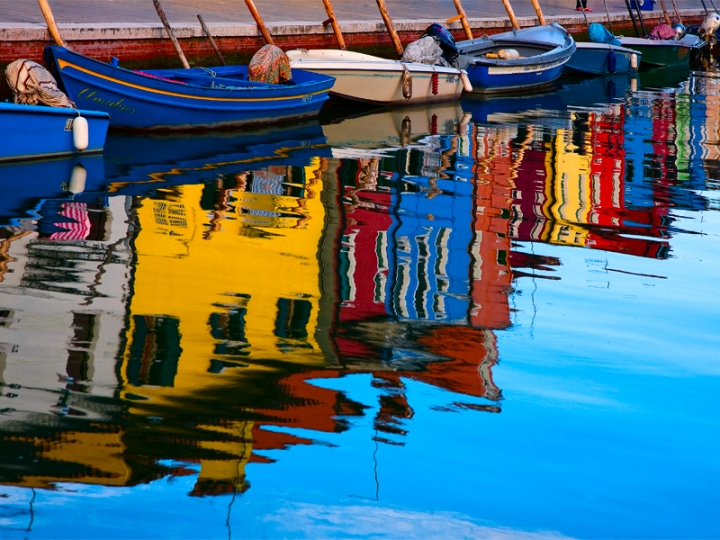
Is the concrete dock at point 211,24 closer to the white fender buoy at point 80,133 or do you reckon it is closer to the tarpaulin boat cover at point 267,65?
the tarpaulin boat cover at point 267,65

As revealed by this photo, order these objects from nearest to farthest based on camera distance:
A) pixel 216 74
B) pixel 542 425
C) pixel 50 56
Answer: pixel 542 425, pixel 50 56, pixel 216 74

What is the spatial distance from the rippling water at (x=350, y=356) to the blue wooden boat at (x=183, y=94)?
52.9 inches

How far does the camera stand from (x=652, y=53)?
2403 centimetres

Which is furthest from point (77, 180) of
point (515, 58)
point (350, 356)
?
point (515, 58)

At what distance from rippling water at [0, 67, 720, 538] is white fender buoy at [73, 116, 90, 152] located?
0.21 metres

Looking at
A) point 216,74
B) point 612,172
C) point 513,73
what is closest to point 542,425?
point 612,172

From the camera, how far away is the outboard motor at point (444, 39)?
16906 mm

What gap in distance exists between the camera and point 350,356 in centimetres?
512

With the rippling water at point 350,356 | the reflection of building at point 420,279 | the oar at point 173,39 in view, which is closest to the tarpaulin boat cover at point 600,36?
the oar at point 173,39

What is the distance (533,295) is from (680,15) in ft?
88.6

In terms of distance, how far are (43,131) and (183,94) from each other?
2392 mm

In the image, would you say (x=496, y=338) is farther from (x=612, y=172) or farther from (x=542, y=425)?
(x=612, y=172)

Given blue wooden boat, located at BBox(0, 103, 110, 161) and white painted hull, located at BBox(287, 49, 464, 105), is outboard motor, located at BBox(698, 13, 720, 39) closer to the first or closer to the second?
white painted hull, located at BBox(287, 49, 464, 105)

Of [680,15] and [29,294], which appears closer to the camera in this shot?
[29,294]
